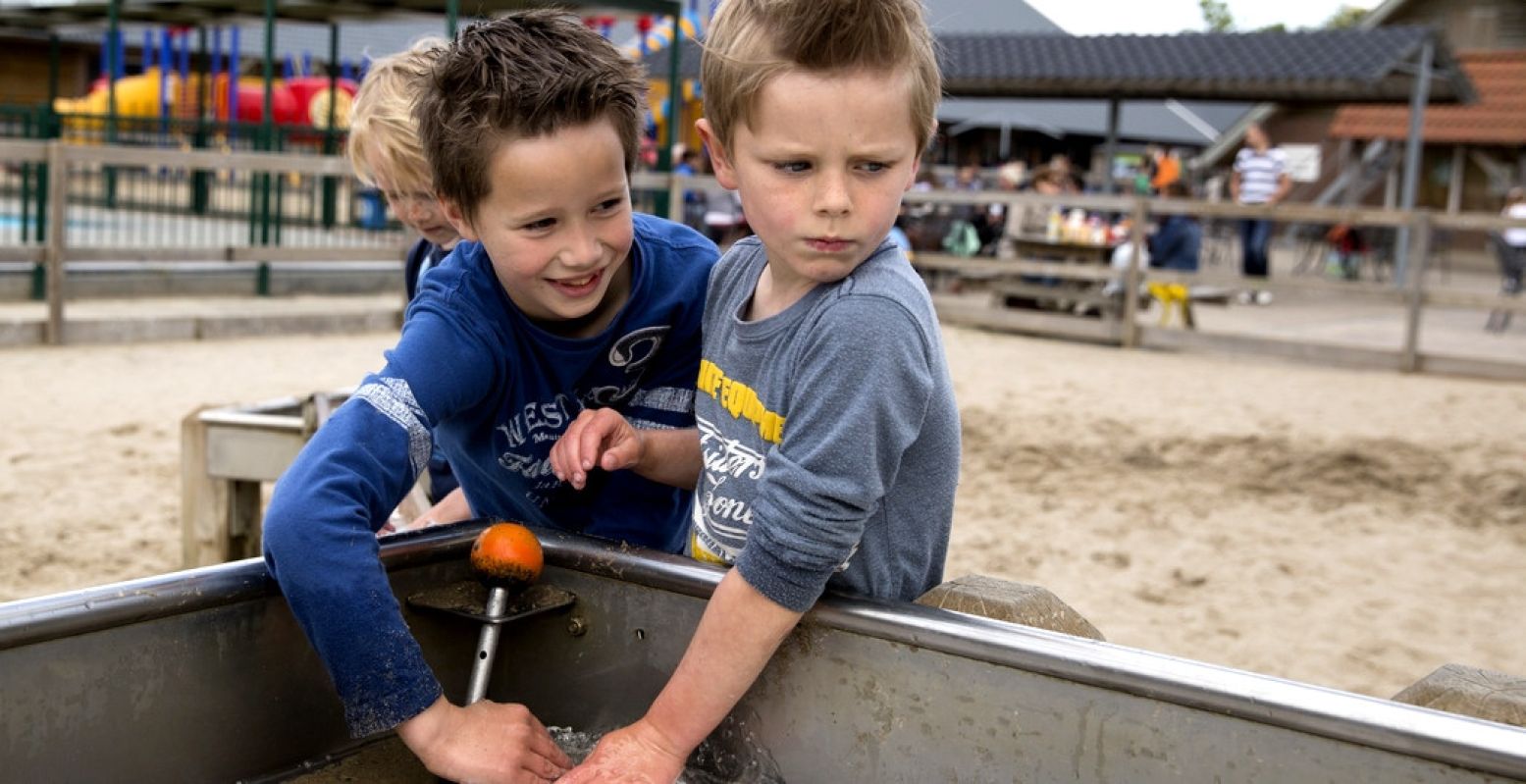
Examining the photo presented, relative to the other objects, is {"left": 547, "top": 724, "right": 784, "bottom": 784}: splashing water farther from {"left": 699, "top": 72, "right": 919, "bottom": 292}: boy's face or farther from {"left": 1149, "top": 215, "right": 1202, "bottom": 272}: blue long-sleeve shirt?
{"left": 1149, "top": 215, "right": 1202, "bottom": 272}: blue long-sleeve shirt

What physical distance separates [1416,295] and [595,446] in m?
9.43

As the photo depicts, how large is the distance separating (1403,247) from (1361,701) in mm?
15434

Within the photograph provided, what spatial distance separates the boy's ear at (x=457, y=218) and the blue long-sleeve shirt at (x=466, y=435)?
1.7 inches

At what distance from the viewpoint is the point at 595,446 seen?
165 cm

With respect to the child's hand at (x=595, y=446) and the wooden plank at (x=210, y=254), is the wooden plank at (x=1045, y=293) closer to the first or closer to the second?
the wooden plank at (x=210, y=254)

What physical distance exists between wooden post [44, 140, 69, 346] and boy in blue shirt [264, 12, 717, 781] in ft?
22.9

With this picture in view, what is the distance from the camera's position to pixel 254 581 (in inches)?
56.8

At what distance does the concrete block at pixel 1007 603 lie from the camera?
1.43 meters

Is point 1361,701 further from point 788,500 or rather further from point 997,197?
point 997,197

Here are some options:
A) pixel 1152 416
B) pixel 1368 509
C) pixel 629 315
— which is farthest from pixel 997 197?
pixel 629 315

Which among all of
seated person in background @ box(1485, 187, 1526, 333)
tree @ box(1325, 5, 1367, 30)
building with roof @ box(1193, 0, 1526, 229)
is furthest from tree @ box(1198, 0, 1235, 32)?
seated person in background @ box(1485, 187, 1526, 333)

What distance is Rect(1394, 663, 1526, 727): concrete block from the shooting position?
120 cm

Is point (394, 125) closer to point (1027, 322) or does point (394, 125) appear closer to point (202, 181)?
point (1027, 322)

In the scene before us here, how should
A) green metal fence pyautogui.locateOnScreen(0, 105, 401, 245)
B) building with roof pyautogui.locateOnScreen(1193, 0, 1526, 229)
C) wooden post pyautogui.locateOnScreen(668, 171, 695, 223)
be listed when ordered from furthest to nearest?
building with roof pyautogui.locateOnScreen(1193, 0, 1526, 229)
green metal fence pyautogui.locateOnScreen(0, 105, 401, 245)
wooden post pyautogui.locateOnScreen(668, 171, 695, 223)
